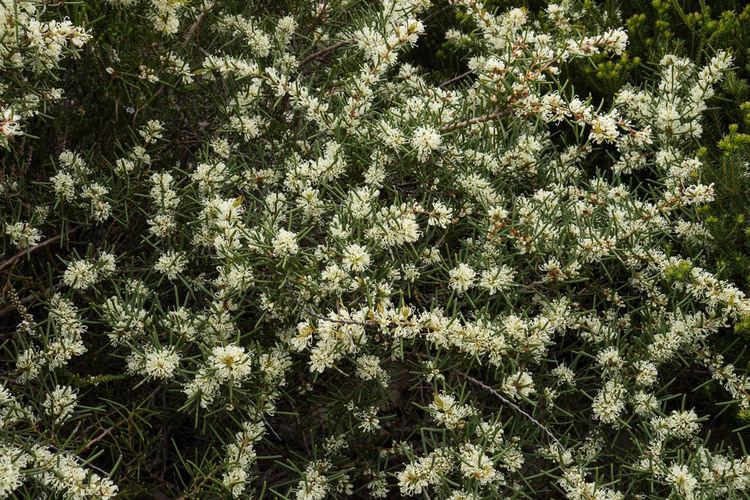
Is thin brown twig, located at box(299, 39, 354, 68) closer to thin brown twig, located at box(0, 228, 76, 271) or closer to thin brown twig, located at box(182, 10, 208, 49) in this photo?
thin brown twig, located at box(182, 10, 208, 49)

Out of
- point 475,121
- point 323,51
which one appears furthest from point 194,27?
point 475,121

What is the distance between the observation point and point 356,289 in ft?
7.05

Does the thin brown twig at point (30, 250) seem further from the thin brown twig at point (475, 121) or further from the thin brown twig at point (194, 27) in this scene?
the thin brown twig at point (475, 121)

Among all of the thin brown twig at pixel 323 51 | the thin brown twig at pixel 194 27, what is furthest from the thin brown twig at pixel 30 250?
the thin brown twig at pixel 323 51

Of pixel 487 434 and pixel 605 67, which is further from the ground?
pixel 605 67

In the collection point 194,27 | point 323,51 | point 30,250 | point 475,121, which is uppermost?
point 194,27

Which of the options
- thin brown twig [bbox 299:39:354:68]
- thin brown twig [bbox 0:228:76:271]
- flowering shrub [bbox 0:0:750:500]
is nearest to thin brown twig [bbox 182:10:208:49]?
flowering shrub [bbox 0:0:750:500]

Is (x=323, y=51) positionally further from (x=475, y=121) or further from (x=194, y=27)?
(x=475, y=121)

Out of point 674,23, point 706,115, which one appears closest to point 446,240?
point 706,115

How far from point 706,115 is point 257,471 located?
2074mm

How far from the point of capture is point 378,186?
2.47 meters

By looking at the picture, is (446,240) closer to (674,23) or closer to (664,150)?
(664,150)

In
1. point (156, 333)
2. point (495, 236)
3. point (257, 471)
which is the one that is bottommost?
point (257, 471)

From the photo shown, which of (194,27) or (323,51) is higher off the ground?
(194,27)
